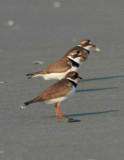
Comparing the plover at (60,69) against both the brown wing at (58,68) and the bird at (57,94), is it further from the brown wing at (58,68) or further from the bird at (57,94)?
the bird at (57,94)

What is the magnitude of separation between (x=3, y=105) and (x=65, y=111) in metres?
0.89

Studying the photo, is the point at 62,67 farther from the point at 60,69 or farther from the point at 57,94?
the point at 57,94

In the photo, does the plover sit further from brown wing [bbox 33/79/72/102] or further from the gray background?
brown wing [bbox 33/79/72/102]

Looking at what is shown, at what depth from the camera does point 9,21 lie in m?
13.5

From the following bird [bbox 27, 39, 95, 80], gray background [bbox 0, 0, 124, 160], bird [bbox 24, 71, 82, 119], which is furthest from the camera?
bird [bbox 27, 39, 95, 80]

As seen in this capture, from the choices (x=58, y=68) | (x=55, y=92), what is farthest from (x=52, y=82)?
(x=55, y=92)

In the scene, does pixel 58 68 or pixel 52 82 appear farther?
pixel 52 82

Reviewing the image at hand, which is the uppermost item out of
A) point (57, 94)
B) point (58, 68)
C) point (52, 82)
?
point (58, 68)

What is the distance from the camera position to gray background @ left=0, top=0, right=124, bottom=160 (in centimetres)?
533

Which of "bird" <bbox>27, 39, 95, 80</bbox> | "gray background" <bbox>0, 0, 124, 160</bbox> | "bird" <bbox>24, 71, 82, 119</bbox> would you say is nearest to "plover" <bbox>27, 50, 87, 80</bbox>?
"bird" <bbox>27, 39, 95, 80</bbox>

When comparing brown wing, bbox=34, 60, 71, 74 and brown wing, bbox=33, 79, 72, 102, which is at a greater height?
brown wing, bbox=34, 60, 71, 74

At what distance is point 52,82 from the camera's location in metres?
9.34

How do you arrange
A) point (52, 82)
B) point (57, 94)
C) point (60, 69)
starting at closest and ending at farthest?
1. point (57, 94)
2. point (60, 69)
3. point (52, 82)

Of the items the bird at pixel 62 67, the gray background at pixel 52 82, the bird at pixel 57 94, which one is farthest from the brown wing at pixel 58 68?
the bird at pixel 57 94
